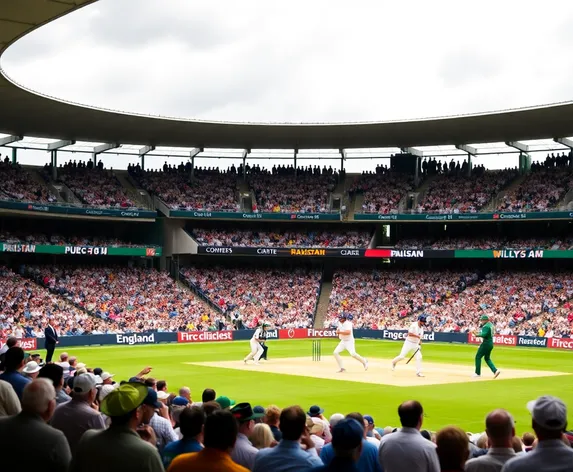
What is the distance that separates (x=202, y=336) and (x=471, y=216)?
882 inches

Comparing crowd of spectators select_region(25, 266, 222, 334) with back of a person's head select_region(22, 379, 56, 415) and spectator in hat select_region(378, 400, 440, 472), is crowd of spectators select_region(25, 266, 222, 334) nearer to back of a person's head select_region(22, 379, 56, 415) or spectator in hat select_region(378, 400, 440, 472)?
spectator in hat select_region(378, 400, 440, 472)

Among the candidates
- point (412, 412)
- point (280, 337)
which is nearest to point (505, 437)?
point (412, 412)

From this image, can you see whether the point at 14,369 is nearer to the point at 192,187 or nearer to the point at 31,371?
the point at 31,371

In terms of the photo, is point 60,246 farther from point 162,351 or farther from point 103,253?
point 162,351

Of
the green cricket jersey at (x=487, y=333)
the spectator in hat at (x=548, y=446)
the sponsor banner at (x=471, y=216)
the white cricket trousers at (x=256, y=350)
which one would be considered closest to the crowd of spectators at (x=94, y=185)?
the sponsor banner at (x=471, y=216)

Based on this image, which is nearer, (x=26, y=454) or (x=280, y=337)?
(x=26, y=454)

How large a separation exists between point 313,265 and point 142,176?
15654 millimetres

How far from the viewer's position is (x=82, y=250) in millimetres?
60188

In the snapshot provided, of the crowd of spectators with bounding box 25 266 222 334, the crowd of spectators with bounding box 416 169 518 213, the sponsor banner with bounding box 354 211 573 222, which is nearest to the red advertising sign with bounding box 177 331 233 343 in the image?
the crowd of spectators with bounding box 25 266 222 334

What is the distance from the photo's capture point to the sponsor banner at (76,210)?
5751 centimetres

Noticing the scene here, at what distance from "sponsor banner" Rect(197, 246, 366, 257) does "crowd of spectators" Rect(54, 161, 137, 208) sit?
708cm

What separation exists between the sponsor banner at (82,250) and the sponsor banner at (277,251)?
436 cm

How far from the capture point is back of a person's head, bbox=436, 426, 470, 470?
6.39 m

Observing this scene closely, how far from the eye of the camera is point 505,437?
675cm
